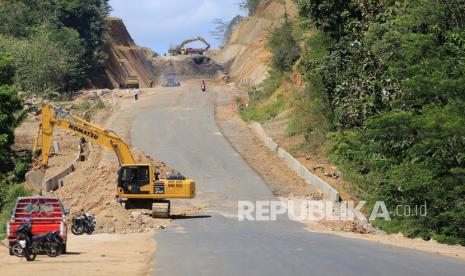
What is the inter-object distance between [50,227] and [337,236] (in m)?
11.0

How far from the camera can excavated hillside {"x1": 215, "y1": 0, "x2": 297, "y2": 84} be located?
381ft

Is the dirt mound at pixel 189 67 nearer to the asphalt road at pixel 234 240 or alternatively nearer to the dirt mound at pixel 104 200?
the asphalt road at pixel 234 240

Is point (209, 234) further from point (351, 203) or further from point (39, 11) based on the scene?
point (39, 11)

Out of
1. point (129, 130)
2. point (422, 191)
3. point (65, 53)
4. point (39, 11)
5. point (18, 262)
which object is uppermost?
point (39, 11)

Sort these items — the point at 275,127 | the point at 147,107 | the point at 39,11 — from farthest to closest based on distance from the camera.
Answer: the point at 39,11, the point at 147,107, the point at 275,127

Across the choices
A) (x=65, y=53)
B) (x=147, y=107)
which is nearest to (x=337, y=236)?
(x=147, y=107)

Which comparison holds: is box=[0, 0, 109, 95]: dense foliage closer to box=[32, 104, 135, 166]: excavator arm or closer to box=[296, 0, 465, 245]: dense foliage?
box=[296, 0, 465, 245]: dense foliage

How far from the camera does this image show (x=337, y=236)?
3077 cm

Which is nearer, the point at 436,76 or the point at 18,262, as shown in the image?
the point at 18,262

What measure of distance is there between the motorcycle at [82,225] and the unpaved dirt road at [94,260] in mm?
2198

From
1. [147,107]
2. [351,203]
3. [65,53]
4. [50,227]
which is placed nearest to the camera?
[50,227]

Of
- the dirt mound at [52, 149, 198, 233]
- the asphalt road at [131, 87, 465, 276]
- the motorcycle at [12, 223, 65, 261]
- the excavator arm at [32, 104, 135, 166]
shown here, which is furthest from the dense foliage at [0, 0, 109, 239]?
the motorcycle at [12, 223, 65, 261]

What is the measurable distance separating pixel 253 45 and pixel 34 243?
363ft

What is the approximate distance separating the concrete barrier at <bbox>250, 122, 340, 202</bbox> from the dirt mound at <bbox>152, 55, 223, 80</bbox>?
79.2m
